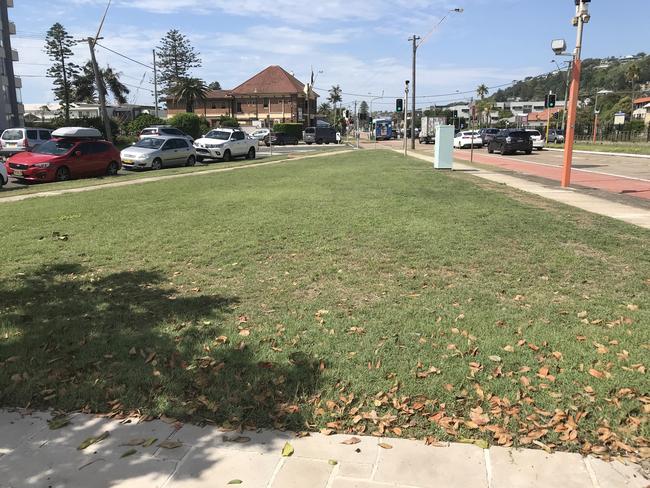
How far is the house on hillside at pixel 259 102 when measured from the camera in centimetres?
8719

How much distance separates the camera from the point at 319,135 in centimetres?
6262

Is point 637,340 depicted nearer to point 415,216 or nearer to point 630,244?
point 630,244

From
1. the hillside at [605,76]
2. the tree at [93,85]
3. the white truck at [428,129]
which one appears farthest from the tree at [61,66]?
the hillside at [605,76]

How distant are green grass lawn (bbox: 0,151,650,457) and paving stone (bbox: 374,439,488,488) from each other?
0.15 meters

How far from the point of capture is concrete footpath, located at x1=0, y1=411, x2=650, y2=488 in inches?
105

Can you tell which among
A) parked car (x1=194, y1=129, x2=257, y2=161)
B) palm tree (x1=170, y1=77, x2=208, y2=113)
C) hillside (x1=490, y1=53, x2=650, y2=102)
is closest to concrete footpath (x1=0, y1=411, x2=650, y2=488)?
parked car (x1=194, y1=129, x2=257, y2=161)

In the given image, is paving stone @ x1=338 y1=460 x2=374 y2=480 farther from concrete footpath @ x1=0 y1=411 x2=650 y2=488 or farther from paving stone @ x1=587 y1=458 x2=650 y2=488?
paving stone @ x1=587 y1=458 x2=650 y2=488

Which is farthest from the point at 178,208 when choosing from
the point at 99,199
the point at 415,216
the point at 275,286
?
the point at 275,286

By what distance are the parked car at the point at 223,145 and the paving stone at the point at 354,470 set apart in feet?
88.2

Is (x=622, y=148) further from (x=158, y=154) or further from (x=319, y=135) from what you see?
(x=158, y=154)

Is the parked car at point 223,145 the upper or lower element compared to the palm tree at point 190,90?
lower

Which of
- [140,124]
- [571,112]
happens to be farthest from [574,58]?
[140,124]

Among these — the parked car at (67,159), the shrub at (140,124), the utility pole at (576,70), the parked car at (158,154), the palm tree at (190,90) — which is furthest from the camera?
the palm tree at (190,90)

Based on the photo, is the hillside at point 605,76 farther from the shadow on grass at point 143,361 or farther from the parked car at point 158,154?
the shadow on grass at point 143,361
